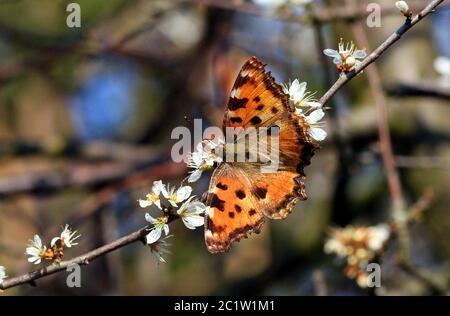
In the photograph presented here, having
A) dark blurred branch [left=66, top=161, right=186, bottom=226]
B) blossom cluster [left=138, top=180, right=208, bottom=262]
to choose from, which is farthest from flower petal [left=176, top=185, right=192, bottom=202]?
dark blurred branch [left=66, top=161, right=186, bottom=226]

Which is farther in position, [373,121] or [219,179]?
[373,121]

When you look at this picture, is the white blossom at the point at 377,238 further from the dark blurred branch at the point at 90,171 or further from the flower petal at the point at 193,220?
the dark blurred branch at the point at 90,171

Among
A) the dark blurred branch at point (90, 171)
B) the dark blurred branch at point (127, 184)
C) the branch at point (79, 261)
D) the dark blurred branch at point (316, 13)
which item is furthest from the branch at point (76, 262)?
the dark blurred branch at point (90, 171)

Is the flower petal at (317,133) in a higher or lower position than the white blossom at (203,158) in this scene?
higher

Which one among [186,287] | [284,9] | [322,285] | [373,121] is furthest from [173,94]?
[322,285]

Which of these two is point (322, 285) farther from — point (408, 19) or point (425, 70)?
point (425, 70)

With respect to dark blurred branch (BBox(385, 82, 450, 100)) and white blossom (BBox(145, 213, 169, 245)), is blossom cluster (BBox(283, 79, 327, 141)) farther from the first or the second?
dark blurred branch (BBox(385, 82, 450, 100))
